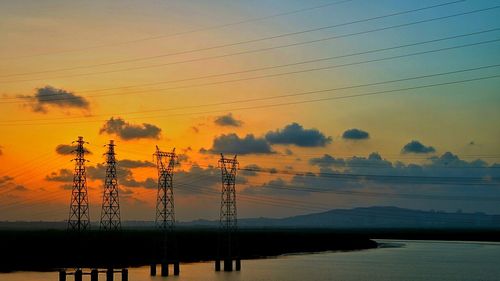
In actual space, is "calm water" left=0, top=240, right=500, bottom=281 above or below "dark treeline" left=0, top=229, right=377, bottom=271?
below

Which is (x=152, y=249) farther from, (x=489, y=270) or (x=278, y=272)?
(x=489, y=270)

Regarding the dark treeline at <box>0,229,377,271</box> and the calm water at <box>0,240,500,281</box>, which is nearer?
the calm water at <box>0,240,500,281</box>

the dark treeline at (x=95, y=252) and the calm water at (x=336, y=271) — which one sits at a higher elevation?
the dark treeline at (x=95, y=252)

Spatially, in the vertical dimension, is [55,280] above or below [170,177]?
below

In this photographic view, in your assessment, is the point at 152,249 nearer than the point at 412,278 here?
No

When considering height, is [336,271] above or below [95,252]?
below

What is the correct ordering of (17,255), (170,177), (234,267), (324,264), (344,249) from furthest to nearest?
(344,249), (324,264), (17,255), (234,267), (170,177)

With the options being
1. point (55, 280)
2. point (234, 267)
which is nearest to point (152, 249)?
point (234, 267)

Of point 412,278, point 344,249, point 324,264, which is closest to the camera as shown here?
point 412,278

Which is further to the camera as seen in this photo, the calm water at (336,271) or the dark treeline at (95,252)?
the dark treeline at (95,252)

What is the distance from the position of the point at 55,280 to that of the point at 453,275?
162ft

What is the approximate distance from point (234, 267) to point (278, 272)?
7148mm

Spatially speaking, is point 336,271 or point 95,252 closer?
point 336,271

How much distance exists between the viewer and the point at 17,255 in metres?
95.3
